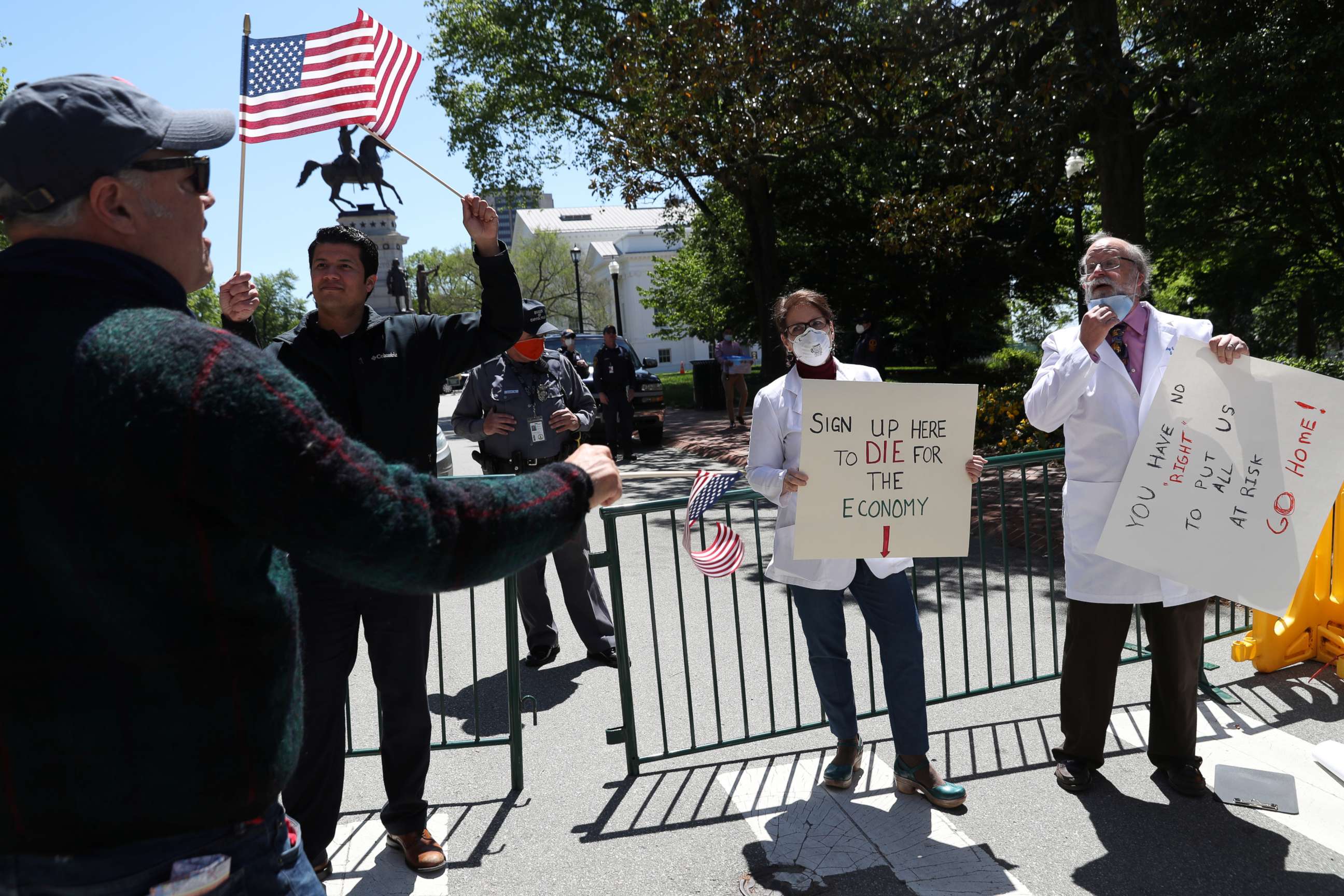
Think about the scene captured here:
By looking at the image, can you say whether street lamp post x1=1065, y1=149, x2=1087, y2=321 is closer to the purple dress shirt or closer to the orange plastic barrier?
the orange plastic barrier

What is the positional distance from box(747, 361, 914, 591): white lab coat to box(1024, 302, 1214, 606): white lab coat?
668 millimetres


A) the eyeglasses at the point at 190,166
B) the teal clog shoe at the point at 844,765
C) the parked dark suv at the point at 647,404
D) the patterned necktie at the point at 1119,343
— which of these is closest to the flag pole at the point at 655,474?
the parked dark suv at the point at 647,404

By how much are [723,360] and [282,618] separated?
60.6ft

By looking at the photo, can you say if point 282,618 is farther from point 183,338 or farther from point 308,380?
point 308,380

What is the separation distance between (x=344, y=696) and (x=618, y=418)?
12.3 metres

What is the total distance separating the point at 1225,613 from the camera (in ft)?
20.6

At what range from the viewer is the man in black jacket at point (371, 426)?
3293 mm

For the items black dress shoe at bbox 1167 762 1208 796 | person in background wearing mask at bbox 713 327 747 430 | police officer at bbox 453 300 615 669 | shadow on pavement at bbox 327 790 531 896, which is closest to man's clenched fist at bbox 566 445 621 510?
shadow on pavement at bbox 327 790 531 896

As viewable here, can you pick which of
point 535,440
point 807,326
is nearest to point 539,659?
point 535,440

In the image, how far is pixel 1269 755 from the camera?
4.18m

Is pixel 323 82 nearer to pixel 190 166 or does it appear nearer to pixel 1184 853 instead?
pixel 190 166

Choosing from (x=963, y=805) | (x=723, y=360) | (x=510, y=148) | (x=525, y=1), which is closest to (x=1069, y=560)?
(x=963, y=805)

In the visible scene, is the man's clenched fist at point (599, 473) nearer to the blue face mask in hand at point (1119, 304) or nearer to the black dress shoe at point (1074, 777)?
the blue face mask in hand at point (1119, 304)

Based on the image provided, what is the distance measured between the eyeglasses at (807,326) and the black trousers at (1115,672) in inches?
58.4
